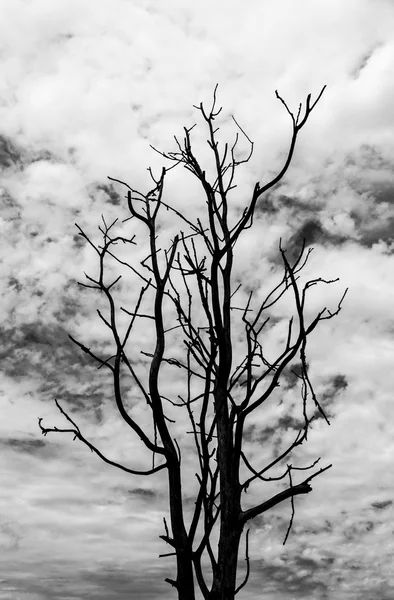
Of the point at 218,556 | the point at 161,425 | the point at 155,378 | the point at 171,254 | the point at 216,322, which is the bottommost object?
the point at 218,556

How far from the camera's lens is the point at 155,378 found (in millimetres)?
3139

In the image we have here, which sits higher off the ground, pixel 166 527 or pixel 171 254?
pixel 171 254

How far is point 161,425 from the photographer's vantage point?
122 inches

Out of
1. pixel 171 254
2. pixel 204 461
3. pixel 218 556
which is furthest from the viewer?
pixel 171 254

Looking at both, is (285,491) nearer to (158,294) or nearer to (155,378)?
(155,378)

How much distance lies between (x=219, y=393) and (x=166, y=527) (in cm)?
71

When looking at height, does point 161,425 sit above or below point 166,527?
above

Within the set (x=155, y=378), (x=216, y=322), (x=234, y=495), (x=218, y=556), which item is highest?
(x=216, y=322)

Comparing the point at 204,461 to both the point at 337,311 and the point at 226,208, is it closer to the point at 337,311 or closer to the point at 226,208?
the point at 337,311

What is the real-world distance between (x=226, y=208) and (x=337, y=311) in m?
0.88

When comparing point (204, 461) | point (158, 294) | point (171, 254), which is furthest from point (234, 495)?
point (171, 254)

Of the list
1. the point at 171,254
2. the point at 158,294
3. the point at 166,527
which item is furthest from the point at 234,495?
the point at 171,254

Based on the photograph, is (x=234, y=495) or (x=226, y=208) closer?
(x=234, y=495)

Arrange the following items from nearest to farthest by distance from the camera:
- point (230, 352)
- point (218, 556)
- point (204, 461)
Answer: point (218, 556), point (204, 461), point (230, 352)
